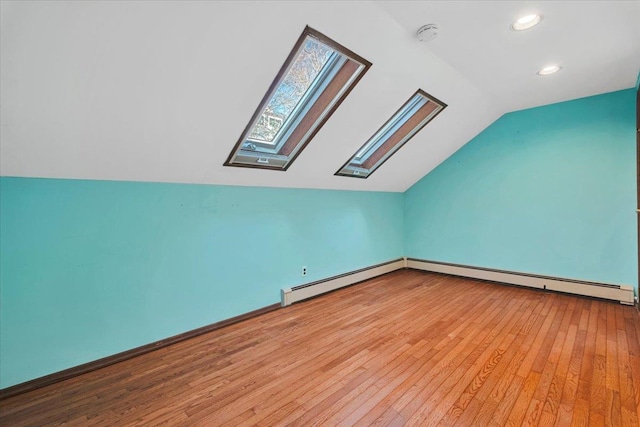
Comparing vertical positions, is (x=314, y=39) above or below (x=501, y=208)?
above

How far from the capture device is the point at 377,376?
1961 millimetres

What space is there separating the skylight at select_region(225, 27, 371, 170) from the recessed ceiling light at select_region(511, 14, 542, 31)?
3.31 ft

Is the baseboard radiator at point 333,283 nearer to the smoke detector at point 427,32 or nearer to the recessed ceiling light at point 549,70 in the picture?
the smoke detector at point 427,32

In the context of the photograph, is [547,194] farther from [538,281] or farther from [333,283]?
[333,283]

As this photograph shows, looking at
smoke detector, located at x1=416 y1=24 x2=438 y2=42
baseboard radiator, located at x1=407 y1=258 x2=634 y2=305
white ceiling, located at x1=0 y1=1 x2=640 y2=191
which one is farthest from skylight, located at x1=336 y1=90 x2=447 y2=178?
baseboard radiator, located at x1=407 y1=258 x2=634 y2=305

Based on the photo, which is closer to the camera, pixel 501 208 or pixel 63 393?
pixel 63 393

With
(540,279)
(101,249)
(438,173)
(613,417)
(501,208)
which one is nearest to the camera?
(613,417)

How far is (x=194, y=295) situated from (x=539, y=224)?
Answer: 13.6ft

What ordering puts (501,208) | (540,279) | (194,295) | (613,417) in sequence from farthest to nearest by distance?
1. (501,208)
2. (540,279)
3. (194,295)
4. (613,417)

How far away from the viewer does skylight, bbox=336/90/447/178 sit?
3.10m

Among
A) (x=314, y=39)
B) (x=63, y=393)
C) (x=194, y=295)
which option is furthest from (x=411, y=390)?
(x=314, y=39)

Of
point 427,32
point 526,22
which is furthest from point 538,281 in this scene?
point 427,32

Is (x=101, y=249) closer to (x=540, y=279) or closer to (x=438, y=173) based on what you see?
(x=438, y=173)

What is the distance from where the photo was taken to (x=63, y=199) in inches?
77.0
